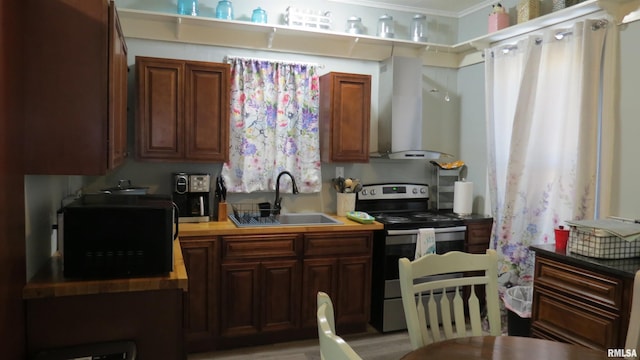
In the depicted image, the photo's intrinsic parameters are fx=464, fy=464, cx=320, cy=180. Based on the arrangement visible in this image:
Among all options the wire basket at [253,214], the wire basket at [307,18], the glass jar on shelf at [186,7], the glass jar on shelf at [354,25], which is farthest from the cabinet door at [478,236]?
the glass jar on shelf at [186,7]

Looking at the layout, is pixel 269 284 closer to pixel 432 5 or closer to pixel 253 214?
pixel 253 214

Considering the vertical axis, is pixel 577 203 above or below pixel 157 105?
below

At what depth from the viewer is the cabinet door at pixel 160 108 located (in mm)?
3252

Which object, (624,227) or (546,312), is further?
(546,312)

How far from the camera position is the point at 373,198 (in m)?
4.13

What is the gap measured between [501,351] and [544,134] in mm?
2238

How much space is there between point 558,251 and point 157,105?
9.09ft

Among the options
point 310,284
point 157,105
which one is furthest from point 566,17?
point 157,105

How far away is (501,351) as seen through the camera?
1.58 meters

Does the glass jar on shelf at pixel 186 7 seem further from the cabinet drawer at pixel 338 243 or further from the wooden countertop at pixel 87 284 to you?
the wooden countertop at pixel 87 284

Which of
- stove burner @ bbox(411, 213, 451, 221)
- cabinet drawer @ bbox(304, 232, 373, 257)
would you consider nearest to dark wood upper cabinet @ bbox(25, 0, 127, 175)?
cabinet drawer @ bbox(304, 232, 373, 257)

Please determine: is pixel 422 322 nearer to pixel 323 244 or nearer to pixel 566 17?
pixel 323 244

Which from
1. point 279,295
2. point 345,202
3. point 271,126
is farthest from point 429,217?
point 271,126

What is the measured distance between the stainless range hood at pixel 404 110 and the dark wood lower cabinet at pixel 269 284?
0.84 m
